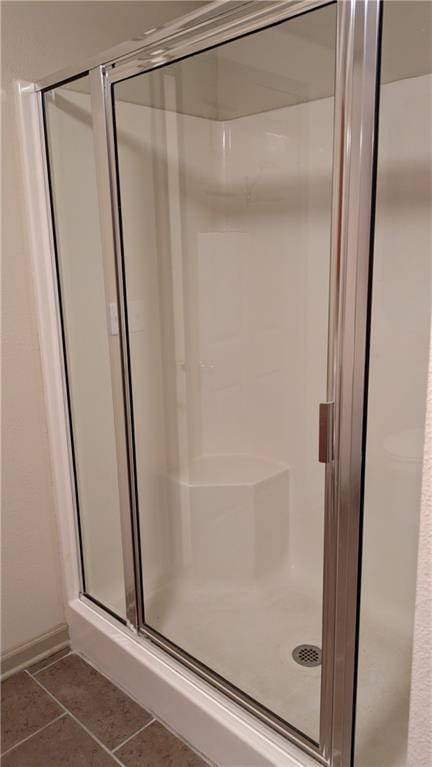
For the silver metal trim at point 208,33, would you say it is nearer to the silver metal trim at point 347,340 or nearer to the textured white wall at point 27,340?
the silver metal trim at point 347,340

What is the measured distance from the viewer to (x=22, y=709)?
191 centimetres

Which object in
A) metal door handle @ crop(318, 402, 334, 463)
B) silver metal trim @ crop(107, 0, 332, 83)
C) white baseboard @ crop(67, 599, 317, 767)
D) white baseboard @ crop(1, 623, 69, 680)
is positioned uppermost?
silver metal trim @ crop(107, 0, 332, 83)

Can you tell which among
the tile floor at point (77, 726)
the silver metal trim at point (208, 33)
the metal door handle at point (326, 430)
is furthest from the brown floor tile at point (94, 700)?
the silver metal trim at point (208, 33)

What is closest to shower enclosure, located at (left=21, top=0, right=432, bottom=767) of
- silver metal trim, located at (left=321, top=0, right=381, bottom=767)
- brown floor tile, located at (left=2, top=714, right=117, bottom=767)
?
silver metal trim, located at (left=321, top=0, right=381, bottom=767)

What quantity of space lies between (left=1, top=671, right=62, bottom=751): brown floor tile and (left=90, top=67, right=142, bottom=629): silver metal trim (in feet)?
1.22

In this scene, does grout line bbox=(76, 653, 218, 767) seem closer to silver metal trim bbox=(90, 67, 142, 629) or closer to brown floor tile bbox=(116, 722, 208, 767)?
brown floor tile bbox=(116, 722, 208, 767)

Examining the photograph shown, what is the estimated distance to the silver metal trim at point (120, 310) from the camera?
1.66m

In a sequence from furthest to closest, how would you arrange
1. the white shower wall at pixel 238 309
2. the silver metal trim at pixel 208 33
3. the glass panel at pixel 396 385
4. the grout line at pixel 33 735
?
the white shower wall at pixel 238 309, the grout line at pixel 33 735, the glass panel at pixel 396 385, the silver metal trim at pixel 208 33

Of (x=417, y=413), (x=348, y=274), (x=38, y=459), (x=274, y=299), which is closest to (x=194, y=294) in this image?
(x=274, y=299)

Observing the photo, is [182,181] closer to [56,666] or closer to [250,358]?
[250,358]

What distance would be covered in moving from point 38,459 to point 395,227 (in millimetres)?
1385

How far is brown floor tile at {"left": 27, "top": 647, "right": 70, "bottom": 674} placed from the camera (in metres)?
2.09

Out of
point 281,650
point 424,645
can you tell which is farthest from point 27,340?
point 424,645

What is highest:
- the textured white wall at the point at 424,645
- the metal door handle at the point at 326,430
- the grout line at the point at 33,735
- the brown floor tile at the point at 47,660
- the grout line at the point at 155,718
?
the metal door handle at the point at 326,430
